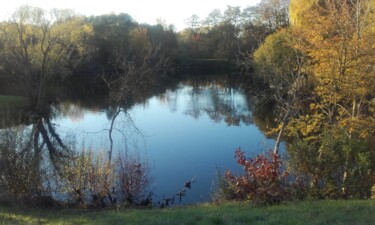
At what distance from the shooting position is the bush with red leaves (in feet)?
33.4

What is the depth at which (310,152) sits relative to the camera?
10977 mm

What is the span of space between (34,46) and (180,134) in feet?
64.0

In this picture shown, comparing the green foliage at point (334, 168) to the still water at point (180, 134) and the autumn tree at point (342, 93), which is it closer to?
the autumn tree at point (342, 93)

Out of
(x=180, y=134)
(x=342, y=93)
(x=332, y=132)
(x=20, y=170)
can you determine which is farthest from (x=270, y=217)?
(x=180, y=134)

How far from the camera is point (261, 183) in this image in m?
10.5

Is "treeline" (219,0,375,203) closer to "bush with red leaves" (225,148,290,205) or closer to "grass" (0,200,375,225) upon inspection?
"bush with red leaves" (225,148,290,205)

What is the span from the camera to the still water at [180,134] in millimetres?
18219

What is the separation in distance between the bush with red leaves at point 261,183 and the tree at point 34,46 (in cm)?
2773

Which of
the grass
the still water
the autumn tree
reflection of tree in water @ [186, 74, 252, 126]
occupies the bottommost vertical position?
the still water

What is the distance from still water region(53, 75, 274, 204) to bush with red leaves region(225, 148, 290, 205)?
4.44 meters

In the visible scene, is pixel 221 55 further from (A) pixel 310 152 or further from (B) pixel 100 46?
(A) pixel 310 152

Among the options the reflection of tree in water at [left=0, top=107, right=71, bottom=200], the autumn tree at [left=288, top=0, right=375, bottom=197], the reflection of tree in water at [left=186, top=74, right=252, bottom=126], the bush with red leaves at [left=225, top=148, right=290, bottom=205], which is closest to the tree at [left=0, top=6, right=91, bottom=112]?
the reflection of tree in water at [left=186, top=74, right=252, bottom=126]

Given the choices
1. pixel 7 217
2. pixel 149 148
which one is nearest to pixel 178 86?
pixel 149 148

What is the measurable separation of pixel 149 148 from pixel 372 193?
14160 millimetres
